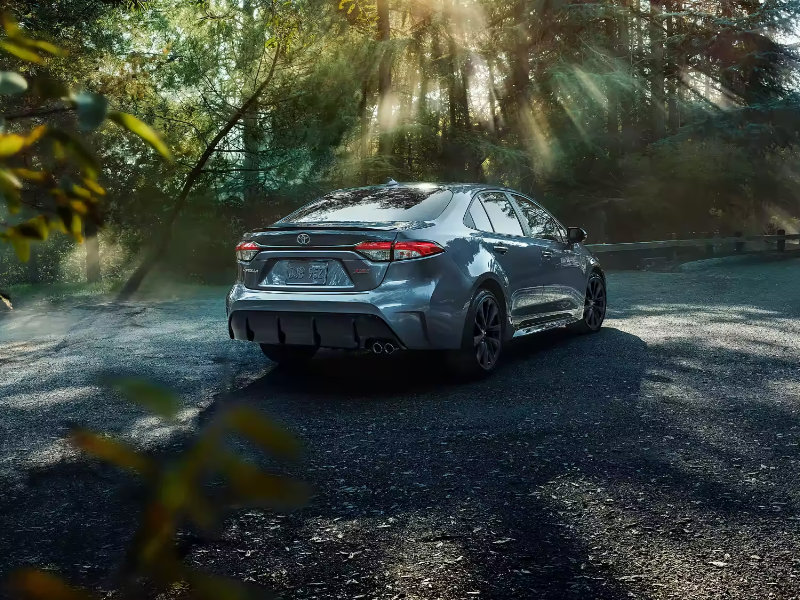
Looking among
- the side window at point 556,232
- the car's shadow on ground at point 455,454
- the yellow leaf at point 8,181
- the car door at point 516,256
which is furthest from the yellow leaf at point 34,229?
the side window at point 556,232

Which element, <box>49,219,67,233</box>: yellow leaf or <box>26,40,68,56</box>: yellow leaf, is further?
<box>49,219,67,233</box>: yellow leaf

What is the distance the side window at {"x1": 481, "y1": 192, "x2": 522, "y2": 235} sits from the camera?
29.0 feet

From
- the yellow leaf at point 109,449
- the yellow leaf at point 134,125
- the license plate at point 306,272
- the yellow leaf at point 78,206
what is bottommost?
the license plate at point 306,272

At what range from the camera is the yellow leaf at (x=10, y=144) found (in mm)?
723

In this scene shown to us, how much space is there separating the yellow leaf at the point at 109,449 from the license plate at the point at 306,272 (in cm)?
686

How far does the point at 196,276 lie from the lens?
25.5m

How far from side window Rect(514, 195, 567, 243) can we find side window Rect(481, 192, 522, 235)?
30 cm

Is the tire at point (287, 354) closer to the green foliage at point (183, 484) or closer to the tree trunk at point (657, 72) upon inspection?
the green foliage at point (183, 484)

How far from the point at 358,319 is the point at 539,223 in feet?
10.4

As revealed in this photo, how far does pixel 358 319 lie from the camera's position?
24.2 ft

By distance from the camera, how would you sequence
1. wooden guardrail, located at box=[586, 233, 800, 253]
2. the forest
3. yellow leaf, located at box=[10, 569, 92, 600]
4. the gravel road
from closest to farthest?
yellow leaf, located at box=[10, 569, 92, 600] → the gravel road → the forest → wooden guardrail, located at box=[586, 233, 800, 253]

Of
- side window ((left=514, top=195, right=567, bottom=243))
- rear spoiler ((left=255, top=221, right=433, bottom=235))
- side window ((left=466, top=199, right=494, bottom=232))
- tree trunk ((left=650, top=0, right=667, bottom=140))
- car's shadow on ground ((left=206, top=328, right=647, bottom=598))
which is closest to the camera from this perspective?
car's shadow on ground ((left=206, top=328, right=647, bottom=598))

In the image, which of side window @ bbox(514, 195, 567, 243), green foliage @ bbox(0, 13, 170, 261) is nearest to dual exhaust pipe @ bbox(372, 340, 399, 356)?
side window @ bbox(514, 195, 567, 243)

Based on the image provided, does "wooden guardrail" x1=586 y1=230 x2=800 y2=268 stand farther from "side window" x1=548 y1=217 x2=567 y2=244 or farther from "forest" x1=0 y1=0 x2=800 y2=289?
"side window" x1=548 y1=217 x2=567 y2=244
